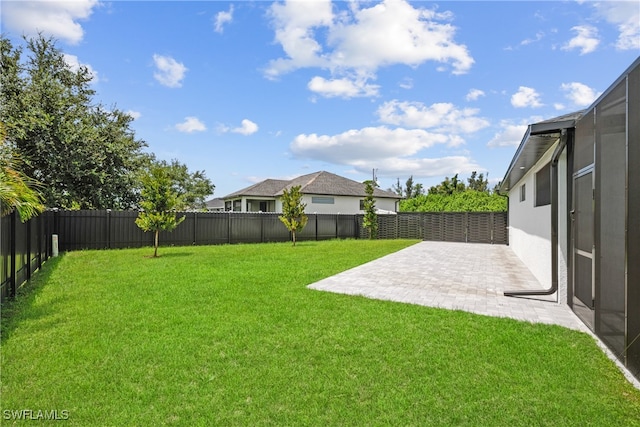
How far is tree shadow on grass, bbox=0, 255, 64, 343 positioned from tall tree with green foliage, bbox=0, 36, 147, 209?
1136 centimetres

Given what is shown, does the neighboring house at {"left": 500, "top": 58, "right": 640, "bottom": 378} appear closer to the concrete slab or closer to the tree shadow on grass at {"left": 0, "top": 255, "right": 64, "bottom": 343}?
the concrete slab

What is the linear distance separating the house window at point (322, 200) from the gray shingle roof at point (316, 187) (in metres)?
0.41

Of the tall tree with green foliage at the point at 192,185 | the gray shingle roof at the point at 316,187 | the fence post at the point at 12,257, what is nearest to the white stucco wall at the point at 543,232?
the fence post at the point at 12,257

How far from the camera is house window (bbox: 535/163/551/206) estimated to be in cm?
721

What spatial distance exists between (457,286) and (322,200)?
2145 centimetres

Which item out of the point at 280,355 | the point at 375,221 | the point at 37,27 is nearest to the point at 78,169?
the point at 37,27

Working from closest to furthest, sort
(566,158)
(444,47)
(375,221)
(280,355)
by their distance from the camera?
(280,355)
(566,158)
(444,47)
(375,221)

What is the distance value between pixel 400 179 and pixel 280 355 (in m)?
53.4

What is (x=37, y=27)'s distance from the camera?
57.6ft

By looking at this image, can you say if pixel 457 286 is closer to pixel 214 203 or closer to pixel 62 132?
pixel 62 132

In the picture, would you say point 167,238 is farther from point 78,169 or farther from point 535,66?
point 535,66

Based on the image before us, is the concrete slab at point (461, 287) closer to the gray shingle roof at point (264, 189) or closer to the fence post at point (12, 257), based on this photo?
the fence post at point (12, 257)

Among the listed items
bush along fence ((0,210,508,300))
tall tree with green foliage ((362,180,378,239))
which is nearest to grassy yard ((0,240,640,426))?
bush along fence ((0,210,508,300))

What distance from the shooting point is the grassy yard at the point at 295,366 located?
2488 millimetres
